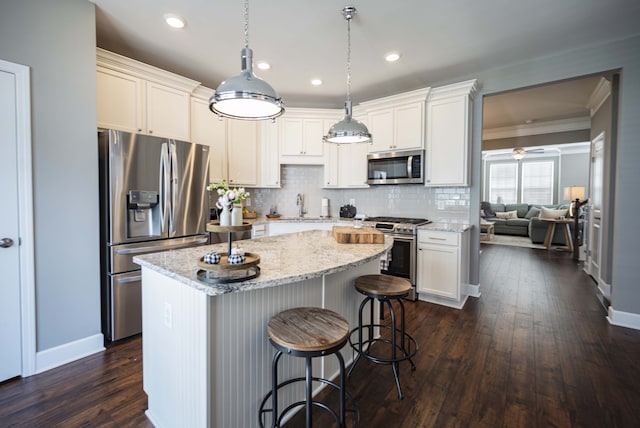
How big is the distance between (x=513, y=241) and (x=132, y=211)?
9282 mm

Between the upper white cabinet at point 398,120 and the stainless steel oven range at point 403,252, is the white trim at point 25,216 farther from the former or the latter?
the upper white cabinet at point 398,120

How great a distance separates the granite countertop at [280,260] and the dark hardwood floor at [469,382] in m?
0.92

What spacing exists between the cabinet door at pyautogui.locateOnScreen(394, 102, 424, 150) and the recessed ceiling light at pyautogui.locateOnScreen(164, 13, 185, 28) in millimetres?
2663

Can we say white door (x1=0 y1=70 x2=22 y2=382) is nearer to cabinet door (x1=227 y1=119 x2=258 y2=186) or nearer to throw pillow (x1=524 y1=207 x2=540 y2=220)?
cabinet door (x1=227 y1=119 x2=258 y2=186)

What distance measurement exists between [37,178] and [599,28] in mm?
4832

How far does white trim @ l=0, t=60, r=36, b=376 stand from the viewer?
2.00 m

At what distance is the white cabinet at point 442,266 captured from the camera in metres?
3.29

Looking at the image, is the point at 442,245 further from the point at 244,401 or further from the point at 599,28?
the point at 244,401

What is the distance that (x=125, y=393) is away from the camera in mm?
Result: 1903

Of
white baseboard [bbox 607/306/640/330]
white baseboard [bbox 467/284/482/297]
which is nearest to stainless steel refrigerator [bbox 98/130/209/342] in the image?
white baseboard [bbox 467/284/482/297]

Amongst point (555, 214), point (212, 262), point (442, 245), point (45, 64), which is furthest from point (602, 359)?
point (555, 214)

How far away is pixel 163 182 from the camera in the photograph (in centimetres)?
276

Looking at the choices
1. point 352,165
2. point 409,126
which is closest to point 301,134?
point 352,165

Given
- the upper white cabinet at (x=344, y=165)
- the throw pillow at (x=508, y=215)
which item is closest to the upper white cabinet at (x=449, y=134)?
the upper white cabinet at (x=344, y=165)
